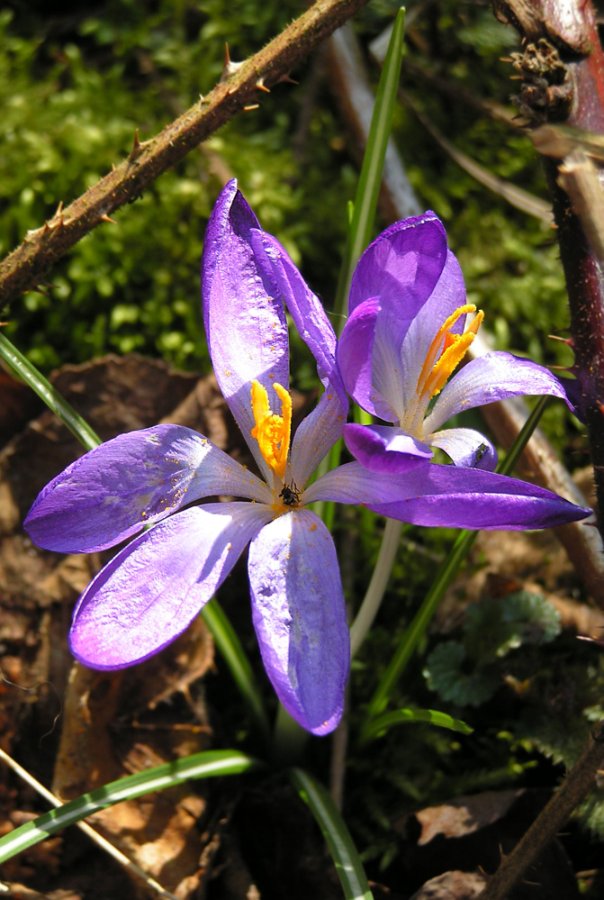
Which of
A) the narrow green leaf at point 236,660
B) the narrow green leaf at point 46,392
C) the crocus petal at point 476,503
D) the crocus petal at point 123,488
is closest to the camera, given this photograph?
the crocus petal at point 476,503

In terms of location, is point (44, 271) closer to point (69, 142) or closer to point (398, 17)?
point (398, 17)

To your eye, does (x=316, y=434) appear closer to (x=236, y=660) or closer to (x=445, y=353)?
(x=445, y=353)

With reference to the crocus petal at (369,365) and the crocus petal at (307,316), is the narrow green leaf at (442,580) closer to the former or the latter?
the crocus petal at (369,365)

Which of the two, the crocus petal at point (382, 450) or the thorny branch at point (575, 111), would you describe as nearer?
the crocus petal at point (382, 450)

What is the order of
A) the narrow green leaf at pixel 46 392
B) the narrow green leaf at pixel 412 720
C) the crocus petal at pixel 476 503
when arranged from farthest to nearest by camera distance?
the narrow green leaf at pixel 46 392, the narrow green leaf at pixel 412 720, the crocus petal at pixel 476 503

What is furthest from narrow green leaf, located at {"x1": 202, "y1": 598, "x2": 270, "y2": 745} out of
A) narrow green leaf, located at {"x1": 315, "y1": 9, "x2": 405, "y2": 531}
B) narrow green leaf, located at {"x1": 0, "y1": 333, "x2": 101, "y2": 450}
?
narrow green leaf, located at {"x1": 0, "y1": 333, "x2": 101, "y2": 450}

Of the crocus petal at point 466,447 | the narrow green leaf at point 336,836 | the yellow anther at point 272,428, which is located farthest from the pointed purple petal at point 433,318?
the narrow green leaf at point 336,836

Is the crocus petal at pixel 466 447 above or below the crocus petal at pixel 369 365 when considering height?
below

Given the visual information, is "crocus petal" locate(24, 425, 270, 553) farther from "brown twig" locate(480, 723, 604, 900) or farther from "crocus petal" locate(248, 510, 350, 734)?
"brown twig" locate(480, 723, 604, 900)
